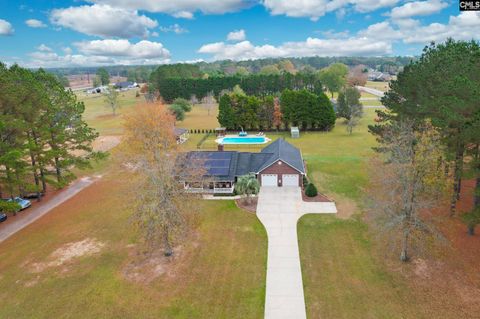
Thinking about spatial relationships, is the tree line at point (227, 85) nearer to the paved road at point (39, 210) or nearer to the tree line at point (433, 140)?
the paved road at point (39, 210)

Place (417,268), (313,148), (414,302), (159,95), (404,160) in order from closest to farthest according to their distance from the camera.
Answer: (414,302) → (417,268) → (404,160) → (313,148) → (159,95)

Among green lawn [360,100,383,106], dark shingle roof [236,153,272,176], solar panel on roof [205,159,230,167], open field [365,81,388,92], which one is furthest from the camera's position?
open field [365,81,388,92]

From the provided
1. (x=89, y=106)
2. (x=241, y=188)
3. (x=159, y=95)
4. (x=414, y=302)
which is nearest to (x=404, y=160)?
(x=414, y=302)

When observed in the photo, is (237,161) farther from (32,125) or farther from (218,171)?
(32,125)

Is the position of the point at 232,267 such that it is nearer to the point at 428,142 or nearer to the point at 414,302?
the point at 414,302

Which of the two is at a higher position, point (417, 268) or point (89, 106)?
point (89, 106)

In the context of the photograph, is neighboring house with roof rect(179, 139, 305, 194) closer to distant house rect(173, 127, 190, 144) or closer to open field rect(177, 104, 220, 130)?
distant house rect(173, 127, 190, 144)

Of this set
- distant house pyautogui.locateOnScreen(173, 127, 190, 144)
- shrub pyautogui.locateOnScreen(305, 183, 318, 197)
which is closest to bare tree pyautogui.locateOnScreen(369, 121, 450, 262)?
shrub pyautogui.locateOnScreen(305, 183, 318, 197)
